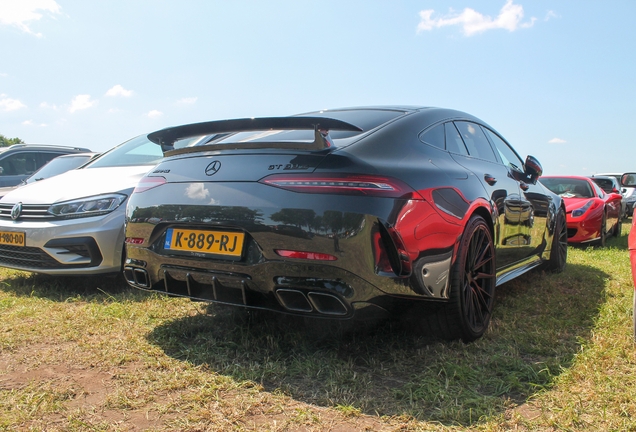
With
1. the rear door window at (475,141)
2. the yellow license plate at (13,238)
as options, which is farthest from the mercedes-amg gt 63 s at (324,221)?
the yellow license plate at (13,238)

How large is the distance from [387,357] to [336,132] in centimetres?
118

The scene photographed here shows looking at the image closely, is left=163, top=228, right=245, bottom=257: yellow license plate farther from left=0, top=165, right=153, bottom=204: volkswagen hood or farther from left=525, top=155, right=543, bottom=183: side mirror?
left=525, top=155, right=543, bottom=183: side mirror

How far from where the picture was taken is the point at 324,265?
2309 mm

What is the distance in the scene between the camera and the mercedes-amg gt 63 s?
2.31 meters

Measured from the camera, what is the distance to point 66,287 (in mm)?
4324

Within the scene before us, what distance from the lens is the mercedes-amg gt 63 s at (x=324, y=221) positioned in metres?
2.31

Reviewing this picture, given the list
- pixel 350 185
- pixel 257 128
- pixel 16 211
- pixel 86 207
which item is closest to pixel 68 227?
pixel 86 207

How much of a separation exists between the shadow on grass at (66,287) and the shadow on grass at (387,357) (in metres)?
0.96

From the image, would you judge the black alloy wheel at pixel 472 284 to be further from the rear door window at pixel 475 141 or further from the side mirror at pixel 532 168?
the side mirror at pixel 532 168

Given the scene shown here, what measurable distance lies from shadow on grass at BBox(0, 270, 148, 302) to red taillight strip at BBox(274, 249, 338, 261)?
76.2 inches

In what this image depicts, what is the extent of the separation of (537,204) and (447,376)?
2358 mm

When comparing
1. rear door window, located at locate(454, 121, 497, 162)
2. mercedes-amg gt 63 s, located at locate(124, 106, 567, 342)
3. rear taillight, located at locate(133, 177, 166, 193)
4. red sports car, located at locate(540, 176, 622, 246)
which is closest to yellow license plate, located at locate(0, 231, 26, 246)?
mercedes-amg gt 63 s, located at locate(124, 106, 567, 342)

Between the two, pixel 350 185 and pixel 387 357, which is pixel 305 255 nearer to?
pixel 350 185

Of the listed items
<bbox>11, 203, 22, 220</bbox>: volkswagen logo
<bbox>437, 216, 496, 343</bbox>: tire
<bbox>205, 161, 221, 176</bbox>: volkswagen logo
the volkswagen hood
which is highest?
<bbox>205, 161, 221, 176</bbox>: volkswagen logo
